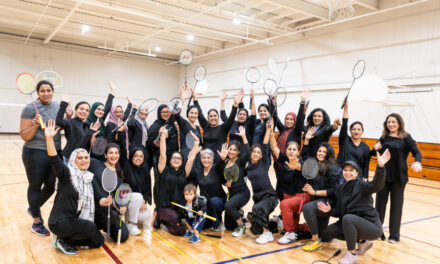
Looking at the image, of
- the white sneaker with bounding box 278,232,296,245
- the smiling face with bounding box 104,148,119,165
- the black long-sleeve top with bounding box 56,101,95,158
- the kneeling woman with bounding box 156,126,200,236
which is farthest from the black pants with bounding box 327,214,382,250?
the black long-sleeve top with bounding box 56,101,95,158

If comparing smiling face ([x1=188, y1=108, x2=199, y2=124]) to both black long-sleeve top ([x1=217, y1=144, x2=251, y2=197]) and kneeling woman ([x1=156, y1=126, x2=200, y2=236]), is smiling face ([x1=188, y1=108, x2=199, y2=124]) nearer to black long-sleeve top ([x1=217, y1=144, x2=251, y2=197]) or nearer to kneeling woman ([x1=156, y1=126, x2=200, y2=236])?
kneeling woman ([x1=156, y1=126, x2=200, y2=236])

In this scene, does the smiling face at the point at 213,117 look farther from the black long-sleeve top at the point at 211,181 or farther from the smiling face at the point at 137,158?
the smiling face at the point at 137,158

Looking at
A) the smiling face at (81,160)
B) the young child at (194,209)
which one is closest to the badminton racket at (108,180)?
the smiling face at (81,160)

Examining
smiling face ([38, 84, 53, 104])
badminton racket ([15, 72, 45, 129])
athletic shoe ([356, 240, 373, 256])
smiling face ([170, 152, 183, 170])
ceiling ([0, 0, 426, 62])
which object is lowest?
athletic shoe ([356, 240, 373, 256])

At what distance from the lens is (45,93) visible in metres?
4.04

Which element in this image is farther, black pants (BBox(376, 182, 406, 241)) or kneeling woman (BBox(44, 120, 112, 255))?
black pants (BBox(376, 182, 406, 241))

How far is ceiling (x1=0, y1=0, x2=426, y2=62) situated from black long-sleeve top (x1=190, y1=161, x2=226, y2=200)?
24.9ft

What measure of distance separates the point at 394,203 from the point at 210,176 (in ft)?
9.28

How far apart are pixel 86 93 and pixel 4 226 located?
18.5m

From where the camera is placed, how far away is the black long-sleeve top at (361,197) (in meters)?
3.77

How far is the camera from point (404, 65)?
12.0 m

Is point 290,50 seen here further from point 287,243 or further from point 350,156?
point 287,243

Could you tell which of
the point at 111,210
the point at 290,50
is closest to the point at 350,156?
the point at 111,210

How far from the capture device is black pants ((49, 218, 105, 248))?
12.2 feet
